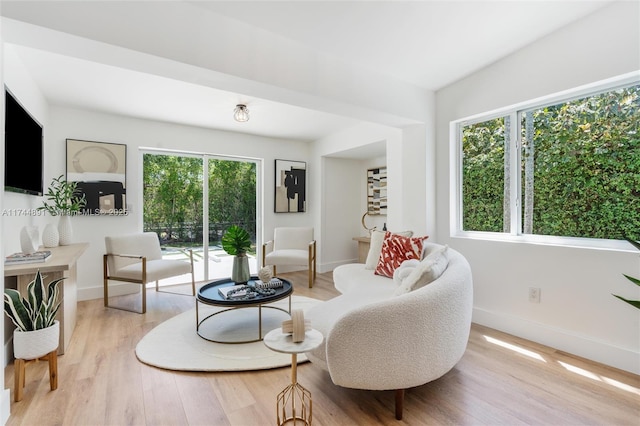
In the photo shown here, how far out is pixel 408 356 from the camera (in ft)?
4.95

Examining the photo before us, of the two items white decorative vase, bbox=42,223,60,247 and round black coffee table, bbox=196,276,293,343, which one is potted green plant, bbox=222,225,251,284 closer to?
round black coffee table, bbox=196,276,293,343

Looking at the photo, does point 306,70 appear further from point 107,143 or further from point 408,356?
point 107,143

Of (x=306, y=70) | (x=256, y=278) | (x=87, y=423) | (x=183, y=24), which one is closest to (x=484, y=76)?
(x=306, y=70)

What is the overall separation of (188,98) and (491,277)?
139 inches

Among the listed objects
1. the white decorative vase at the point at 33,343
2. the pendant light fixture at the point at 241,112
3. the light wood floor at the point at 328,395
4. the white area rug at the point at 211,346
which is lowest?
the light wood floor at the point at 328,395

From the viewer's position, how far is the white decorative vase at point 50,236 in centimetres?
285

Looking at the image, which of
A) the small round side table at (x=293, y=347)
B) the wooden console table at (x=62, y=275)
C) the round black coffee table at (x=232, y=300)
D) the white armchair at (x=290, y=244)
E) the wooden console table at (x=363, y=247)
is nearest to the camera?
the small round side table at (x=293, y=347)

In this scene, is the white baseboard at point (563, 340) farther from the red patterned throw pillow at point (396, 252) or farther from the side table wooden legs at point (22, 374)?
the side table wooden legs at point (22, 374)

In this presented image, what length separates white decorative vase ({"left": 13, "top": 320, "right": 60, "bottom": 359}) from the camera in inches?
68.9

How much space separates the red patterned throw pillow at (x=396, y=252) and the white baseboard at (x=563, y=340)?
Answer: 89 centimetres


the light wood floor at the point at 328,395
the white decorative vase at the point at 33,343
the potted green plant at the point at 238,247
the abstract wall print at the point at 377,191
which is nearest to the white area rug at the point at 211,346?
the light wood floor at the point at 328,395

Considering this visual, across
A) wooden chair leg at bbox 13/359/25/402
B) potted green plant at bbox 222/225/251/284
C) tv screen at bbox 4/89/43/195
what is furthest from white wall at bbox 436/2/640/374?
Answer: tv screen at bbox 4/89/43/195

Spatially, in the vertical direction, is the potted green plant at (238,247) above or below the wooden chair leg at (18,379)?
above

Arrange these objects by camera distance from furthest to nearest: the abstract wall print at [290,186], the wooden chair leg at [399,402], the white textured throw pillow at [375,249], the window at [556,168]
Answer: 1. the abstract wall print at [290,186]
2. the white textured throw pillow at [375,249]
3. the window at [556,168]
4. the wooden chair leg at [399,402]
